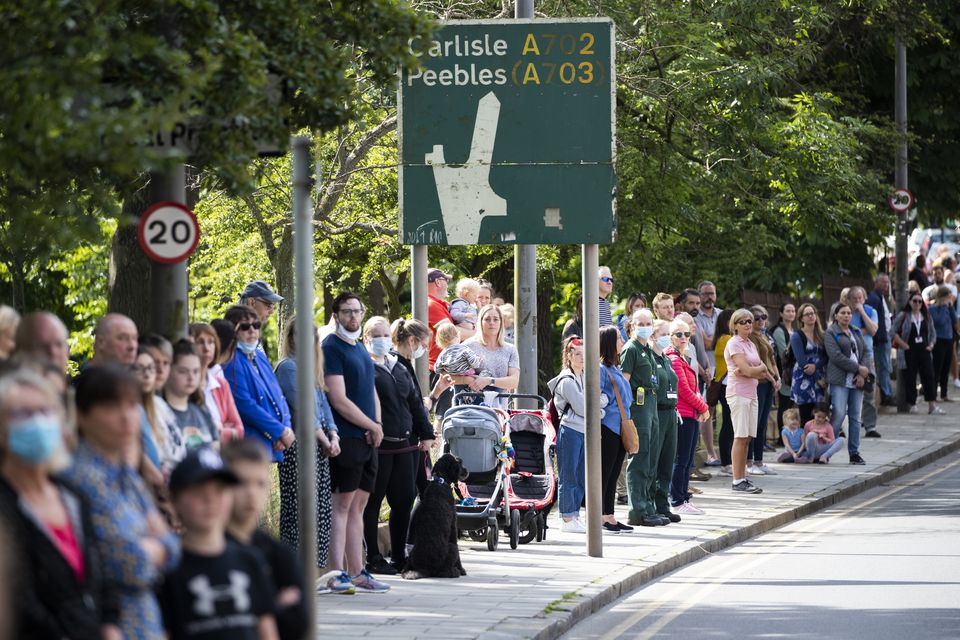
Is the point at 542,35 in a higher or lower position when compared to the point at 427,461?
higher

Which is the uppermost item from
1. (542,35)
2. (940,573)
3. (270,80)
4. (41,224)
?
(542,35)

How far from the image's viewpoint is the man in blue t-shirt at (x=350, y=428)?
11.5 meters

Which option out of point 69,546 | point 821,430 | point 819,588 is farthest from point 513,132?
point 821,430

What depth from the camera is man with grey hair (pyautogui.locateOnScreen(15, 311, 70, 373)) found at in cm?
750

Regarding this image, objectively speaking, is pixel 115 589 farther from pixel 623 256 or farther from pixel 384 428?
pixel 623 256

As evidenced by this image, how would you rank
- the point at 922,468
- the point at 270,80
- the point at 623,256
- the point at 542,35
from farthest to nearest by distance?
the point at 623,256
the point at 922,468
the point at 542,35
the point at 270,80

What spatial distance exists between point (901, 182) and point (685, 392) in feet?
43.0

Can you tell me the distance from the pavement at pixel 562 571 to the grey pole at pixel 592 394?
0.29m

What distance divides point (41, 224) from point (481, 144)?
17.9 ft

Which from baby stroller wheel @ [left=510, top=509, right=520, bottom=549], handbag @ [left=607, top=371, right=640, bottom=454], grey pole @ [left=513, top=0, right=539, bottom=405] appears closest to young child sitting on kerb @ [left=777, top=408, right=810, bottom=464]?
grey pole @ [left=513, top=0, right=539, bottom=405]

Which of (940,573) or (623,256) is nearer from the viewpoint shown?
(940,573)

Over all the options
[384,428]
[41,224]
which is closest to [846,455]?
[384,428]

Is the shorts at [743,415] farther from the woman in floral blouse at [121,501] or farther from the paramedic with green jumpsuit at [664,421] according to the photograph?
the woman in floral blouse at [121,501]

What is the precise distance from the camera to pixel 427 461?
13250 mm
